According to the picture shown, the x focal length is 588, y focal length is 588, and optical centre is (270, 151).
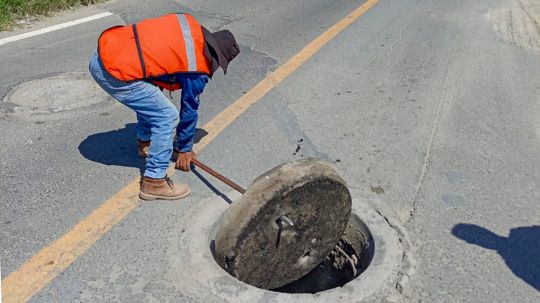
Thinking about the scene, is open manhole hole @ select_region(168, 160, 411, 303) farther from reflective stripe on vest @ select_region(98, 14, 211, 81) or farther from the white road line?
the white road line

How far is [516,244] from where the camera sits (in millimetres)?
3639

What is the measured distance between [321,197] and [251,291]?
0.67m

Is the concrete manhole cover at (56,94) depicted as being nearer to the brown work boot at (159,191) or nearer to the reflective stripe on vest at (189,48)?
the brown work boot at (159,191)

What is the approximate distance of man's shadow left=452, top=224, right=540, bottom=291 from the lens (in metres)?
3.40

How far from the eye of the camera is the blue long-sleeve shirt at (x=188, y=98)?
3.63 metres

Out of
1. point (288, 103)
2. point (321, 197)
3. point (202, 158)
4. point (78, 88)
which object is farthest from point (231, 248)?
point (78, 88)

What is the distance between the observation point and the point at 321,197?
337 centimetres

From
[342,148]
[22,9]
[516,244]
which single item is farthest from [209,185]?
[22,9]

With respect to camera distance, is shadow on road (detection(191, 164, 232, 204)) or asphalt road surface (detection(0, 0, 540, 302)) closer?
asphalt road surface (detection(0, 0, 540, 302))

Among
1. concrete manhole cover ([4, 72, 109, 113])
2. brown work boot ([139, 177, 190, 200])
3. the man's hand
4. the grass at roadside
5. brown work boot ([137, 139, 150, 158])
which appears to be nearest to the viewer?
brown work boot ([139, 177, 190, 200])

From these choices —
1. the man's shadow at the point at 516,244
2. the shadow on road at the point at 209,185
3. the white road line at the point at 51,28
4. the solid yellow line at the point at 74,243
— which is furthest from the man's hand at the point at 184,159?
the white road line at the point at 51,28

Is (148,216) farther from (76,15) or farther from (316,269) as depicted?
(76,15)

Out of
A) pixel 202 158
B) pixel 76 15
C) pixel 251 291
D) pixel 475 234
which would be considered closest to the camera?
pixel 251 291

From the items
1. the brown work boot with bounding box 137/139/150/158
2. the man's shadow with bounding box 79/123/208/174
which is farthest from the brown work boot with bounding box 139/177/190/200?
the brown work boot with bounding box 137/139/150/158
